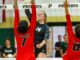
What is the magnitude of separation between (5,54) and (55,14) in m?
3.26

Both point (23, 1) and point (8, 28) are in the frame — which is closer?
point (23, 1)

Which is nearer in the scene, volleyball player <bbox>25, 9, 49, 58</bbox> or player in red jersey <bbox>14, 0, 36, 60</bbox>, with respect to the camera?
player in red jersey <bbox>14, 0, 36, 60</bbox>

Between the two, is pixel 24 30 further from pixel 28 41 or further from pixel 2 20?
pixel 2 20

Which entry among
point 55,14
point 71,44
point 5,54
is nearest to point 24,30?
point 71,44

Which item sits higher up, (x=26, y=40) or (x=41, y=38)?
(x=26, y=40)

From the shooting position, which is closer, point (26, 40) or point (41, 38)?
point (26, 40)

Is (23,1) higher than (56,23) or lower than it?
higher

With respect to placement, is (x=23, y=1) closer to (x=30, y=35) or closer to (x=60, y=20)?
(x=60, y=20)

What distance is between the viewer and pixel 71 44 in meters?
4.83

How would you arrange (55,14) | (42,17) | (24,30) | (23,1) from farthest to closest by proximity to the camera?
(55,14) < (23,1) < (42,17) < (24,30)

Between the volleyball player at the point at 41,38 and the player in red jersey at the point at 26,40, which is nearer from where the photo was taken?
the player in red jersey at the point at 26,40

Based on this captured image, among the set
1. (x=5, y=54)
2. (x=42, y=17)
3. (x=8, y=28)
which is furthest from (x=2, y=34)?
(x=42, y=17)

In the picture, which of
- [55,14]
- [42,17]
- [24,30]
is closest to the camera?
[24,30]

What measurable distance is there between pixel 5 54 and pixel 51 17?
11.3ft
